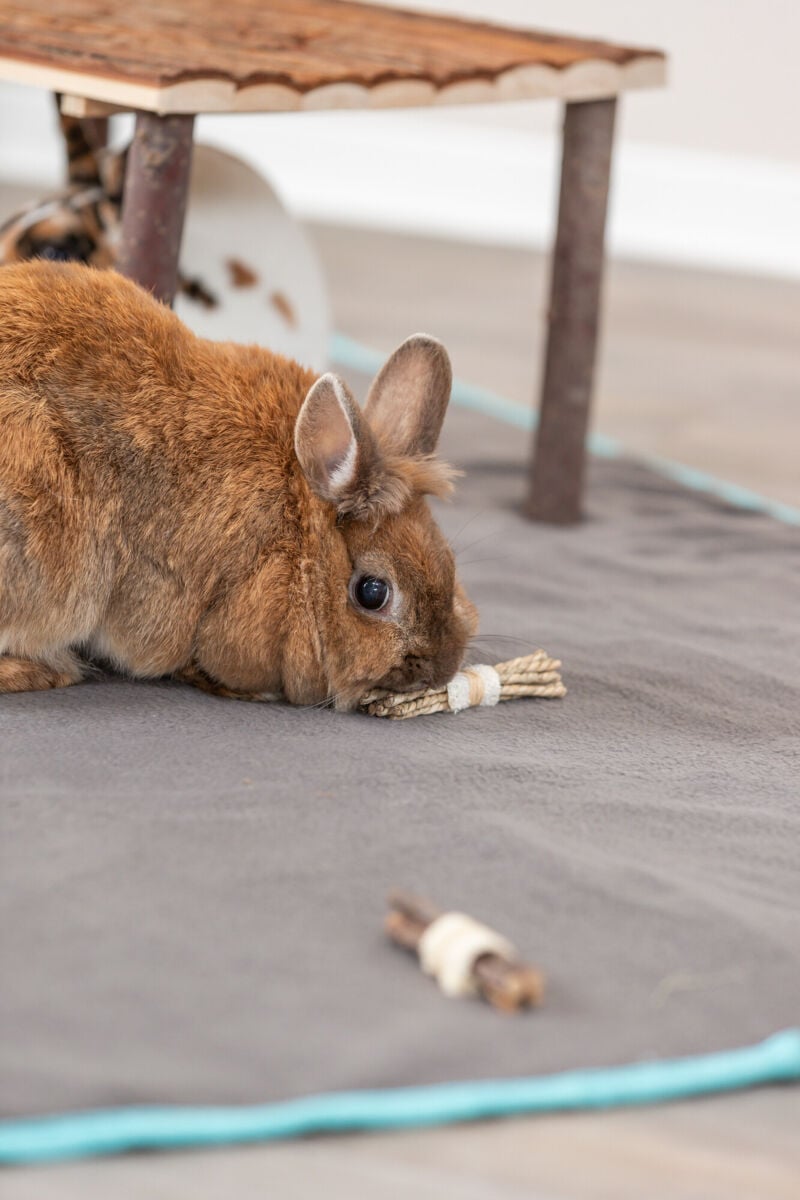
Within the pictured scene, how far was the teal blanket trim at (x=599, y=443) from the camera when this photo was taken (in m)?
3.45

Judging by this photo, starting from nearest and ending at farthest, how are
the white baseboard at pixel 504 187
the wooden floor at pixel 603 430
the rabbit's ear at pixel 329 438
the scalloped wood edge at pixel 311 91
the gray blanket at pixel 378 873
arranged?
the wooden floor at pixel 603 430, the gray blanket at pixel 378 873, the rabbit's ear at pixel 329 438, the scalloped wood edge at pixel 311 91, the white baseboard at pixel 504 187

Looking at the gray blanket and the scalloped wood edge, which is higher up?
the scalloped wood edge

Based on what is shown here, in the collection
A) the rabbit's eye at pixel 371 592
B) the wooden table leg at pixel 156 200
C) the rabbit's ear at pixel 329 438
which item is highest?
the wooden table leg at pixel 156 200

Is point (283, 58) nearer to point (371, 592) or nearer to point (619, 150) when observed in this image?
point (371, 592)

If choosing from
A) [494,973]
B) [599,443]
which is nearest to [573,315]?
[599,443]

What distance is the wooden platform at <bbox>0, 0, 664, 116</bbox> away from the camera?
2.41 m

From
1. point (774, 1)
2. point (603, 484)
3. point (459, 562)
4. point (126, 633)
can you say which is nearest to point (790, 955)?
point (126, 633)

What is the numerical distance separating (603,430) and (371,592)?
222 cm

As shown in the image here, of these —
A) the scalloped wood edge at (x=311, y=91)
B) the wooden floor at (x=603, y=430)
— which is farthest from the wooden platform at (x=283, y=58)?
the wooden floor at (x=603, y=430)

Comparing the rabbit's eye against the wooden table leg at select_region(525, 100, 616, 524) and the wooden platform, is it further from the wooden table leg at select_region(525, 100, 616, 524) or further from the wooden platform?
the wooden table leg at select_region(525, 100, 616, 524)

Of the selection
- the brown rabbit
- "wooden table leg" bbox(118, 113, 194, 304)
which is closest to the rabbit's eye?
the brown rabbit

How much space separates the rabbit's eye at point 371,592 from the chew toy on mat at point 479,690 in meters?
0.13

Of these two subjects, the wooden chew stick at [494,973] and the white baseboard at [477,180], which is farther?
the white baseboard at [477,180]

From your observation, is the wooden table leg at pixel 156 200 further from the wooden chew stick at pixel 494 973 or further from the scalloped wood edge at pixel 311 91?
the wooden chew stick at pixel 494 973
